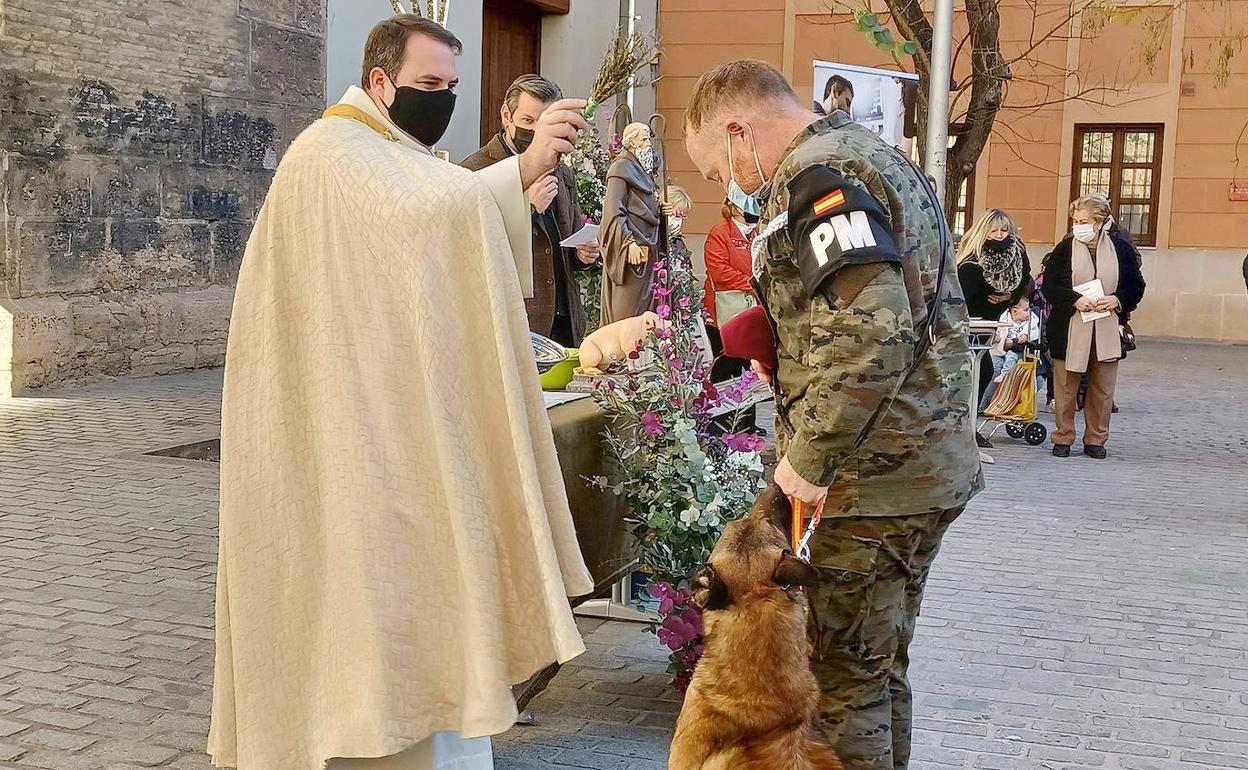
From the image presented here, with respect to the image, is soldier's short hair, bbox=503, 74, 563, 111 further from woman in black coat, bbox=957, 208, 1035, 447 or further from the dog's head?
woman in black coat, bbox=957, 208, 1035, 447

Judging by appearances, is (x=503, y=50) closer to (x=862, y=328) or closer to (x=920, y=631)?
(x=920, y=631)

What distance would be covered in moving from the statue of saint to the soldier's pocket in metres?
4.38

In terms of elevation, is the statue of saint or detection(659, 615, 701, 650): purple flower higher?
the statue of saint

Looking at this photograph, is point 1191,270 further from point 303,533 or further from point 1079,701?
point 303,533

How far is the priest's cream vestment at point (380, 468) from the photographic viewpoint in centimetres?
299

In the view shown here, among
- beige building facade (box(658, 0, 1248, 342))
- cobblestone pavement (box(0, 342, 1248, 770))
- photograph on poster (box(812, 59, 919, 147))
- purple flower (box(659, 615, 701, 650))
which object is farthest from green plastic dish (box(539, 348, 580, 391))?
beige building facade (box(658, 0, 1248, 342))

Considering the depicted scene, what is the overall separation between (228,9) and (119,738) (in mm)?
9192

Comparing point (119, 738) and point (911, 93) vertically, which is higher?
point (911, 93)

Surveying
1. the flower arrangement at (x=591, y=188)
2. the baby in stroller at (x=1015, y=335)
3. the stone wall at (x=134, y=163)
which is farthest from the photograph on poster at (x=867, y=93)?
the stone wall at (x=134, y=163)

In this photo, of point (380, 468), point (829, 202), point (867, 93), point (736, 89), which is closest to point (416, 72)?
point (736, 89)

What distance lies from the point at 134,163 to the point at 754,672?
9647 mm

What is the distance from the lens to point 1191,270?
899 inches

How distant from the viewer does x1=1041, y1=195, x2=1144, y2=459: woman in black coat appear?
1045cm

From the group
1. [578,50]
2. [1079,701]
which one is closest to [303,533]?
[1079,701]
